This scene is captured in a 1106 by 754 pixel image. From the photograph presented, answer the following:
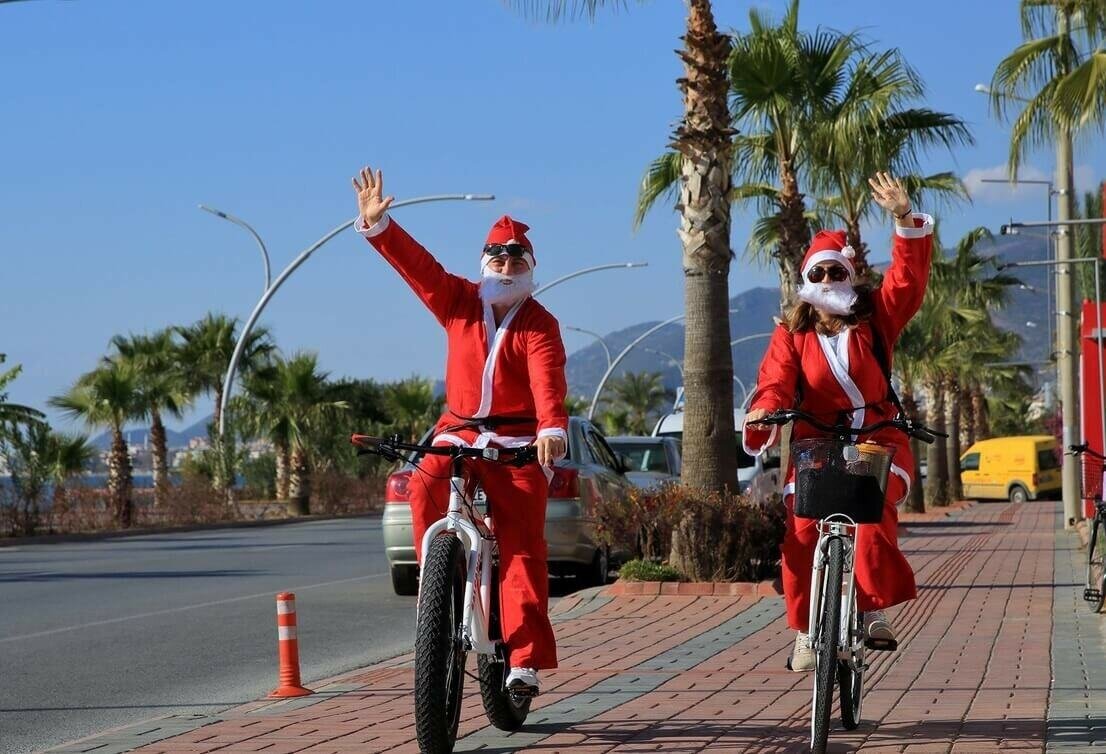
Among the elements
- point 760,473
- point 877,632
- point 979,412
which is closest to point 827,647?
point 877,632

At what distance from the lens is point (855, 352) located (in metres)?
6.71

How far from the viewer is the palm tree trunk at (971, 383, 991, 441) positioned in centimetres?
6544

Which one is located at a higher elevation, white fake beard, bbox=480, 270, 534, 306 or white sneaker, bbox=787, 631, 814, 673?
white fake beard, bbox=480, 270, 534, 306

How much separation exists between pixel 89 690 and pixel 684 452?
6834mm

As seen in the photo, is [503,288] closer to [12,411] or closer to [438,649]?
[438,649]

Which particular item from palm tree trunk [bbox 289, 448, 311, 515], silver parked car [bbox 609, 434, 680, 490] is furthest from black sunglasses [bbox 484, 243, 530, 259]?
palm tree trunk [bbox 289, 448, 311, 515]

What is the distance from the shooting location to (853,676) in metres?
6.64

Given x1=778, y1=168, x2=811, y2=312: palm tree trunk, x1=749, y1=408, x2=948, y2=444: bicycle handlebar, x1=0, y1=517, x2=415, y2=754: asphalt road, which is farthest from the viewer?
x1=778, y1=168, x2=811, y2=312: palm tree trunk

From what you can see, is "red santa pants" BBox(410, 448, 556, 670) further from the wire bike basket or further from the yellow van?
the yellow van

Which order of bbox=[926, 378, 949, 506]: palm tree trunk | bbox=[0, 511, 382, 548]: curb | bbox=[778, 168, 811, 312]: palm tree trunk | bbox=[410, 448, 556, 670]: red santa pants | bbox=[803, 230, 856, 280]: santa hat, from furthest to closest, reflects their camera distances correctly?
bbox=[926, 378, 949, 506]: palm tree trunk → bbox=[0, 511, 382, 548]: curb → bbox=[778, 168, 811, 312]: palm tree trunk → bbox=[803, 230, 856, 280]: santa hat → bbox=[410, 448, 556, 670]: red santa pants

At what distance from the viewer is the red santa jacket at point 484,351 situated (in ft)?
21.5

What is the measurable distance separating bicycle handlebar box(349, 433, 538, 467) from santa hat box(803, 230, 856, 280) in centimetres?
135

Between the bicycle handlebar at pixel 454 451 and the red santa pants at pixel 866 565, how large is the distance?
1.01 meters

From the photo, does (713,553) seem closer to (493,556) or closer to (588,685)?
(588,685)
